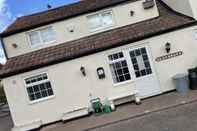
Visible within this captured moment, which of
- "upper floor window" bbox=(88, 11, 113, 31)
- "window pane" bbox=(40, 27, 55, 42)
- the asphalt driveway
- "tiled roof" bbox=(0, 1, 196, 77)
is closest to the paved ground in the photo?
the asphalt driveway

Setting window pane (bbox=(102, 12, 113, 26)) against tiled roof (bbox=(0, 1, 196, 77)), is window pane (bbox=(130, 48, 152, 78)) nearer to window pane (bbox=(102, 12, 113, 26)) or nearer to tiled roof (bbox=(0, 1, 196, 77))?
tiled roof (bbox=(0, 1, 196, 77))

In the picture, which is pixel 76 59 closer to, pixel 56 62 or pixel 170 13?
pixel 56 62

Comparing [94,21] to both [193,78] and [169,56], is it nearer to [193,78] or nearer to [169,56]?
[169,56]

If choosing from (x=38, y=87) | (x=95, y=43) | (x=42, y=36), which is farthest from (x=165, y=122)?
(x=42, y=36)

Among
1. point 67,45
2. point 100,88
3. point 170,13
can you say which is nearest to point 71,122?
point 100,88

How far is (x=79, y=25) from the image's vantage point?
17141mm

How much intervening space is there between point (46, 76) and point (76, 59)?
6.03 ft

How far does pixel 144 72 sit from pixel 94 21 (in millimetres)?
4409

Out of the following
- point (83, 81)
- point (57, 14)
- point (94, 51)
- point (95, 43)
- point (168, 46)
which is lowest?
point (83, 81)

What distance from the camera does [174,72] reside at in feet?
50.4

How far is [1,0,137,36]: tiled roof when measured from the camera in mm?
17125

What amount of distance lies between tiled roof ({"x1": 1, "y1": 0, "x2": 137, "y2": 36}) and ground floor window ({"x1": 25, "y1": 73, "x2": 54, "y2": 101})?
3494mm

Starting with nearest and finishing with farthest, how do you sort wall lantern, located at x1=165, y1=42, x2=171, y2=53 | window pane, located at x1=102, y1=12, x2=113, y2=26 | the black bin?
the black bin
wall lantern, located at x1=165, y1=42, x2=171, y2=53
window pane, located at x1=102, y1=12, x2=113, y2=26

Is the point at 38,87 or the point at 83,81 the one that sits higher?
the point at 38,87
